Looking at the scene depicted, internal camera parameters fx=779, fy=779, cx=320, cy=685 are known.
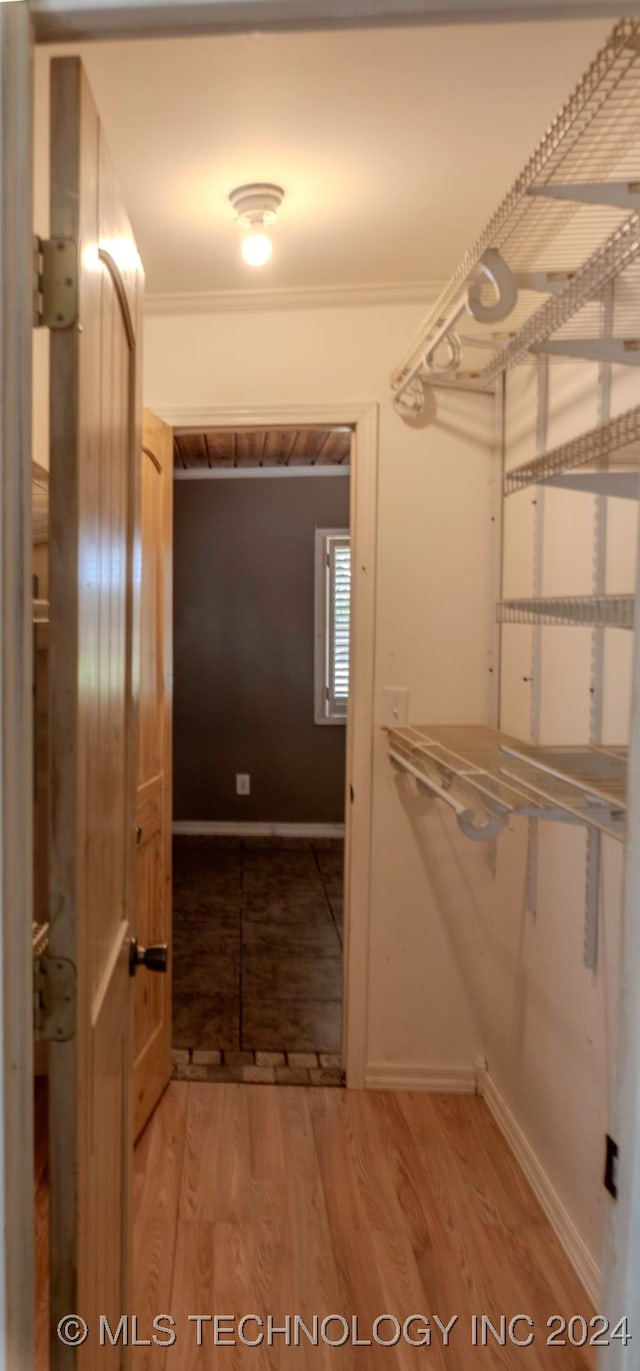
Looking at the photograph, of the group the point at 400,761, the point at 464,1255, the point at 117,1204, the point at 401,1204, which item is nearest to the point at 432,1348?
the point at 464,1255

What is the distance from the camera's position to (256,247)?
1932 millimetres

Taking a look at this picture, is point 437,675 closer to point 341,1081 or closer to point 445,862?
point 445,862

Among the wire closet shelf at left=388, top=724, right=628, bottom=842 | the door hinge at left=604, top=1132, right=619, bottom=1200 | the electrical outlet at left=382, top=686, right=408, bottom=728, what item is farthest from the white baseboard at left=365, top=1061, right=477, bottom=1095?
the door hinge at left=604, top=1132, right=619, bottom=1200

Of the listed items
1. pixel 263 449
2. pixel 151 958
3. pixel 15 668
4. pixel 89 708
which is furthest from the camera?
pixel 263 449

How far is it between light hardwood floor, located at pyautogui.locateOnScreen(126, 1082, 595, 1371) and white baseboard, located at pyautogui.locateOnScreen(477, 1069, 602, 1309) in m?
0.03

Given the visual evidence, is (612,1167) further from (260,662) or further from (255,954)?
(260,662)

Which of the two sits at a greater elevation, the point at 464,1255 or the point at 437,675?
the point at 437,675

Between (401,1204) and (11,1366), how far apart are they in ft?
4.92

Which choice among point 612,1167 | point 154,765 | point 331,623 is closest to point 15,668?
point 612,1167

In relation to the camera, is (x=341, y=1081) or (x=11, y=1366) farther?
(x=341, y=1081)

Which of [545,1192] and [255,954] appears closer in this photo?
[545,1192]

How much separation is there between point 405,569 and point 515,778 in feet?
3.58

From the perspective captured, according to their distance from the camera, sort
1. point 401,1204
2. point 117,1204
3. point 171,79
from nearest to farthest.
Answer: point 117,1204, point 171,79, point 401,1204

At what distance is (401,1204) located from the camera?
2.02 m
